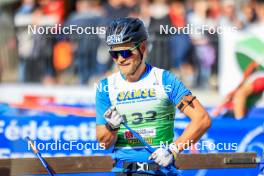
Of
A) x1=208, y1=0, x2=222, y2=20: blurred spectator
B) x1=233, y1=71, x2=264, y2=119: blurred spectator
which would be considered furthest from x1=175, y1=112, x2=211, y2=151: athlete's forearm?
x1=208, y1=0, x2=222, y2=20: blurred spectator

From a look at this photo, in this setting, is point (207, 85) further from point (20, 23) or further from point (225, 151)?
point (225, 151)

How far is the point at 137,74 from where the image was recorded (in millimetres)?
5582

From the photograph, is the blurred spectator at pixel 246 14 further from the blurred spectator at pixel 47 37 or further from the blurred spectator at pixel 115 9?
the blurred spectator at pixel 47 37

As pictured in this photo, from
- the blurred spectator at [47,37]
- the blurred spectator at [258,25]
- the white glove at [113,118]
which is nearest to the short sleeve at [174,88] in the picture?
the white glove at [113,118]

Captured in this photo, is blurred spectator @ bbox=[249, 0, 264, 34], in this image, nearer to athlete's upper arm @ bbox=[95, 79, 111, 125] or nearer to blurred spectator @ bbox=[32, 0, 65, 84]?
blurred spectator @ bbox=[32, 0, 65, 84]

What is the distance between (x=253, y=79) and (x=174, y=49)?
156cm

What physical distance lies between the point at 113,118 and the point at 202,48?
270 inches

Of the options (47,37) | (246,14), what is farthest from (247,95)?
(47,37)

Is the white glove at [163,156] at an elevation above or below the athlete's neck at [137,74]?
below

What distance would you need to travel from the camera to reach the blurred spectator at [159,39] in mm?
11750

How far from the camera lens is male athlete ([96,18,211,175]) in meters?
5.50

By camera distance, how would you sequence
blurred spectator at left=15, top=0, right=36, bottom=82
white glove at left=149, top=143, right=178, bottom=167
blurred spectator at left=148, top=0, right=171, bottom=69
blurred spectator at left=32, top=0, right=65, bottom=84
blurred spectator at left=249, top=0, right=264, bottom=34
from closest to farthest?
white glove at left=149, top=143, right=178, bottom=167
blurred spectator at left=249, top=0, right=264, bottom=34
blurred spectator at left=148, top=0, right=171, bottom=69
blurred spectator at left=32, top=0, right=65, bottom=84
blurred spectator at left=15, top=0, right=36, bottom=82

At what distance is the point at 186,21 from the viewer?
11758 millimetres

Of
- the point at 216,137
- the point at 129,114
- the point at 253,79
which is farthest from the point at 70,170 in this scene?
the point at 253,79
